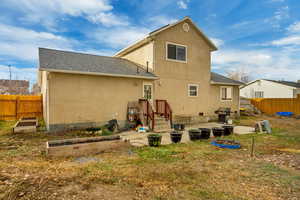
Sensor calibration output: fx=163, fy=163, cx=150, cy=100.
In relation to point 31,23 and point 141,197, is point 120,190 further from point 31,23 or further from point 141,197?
point 31,23

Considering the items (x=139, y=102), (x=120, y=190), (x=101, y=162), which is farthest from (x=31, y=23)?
(x=120, y=190)

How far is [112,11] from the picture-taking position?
37.8ft

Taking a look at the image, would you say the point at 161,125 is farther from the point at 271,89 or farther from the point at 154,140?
the point at 271,89

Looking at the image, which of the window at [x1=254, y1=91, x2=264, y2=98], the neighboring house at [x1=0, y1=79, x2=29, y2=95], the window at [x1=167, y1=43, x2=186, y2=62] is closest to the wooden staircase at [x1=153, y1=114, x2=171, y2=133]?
the window at [x1=167, y1=43, x2=186, y2=62]

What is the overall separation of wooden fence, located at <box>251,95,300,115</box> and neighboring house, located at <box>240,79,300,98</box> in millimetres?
3464

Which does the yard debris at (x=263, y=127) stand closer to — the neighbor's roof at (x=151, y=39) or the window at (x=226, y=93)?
the window at (x=226, y=93)

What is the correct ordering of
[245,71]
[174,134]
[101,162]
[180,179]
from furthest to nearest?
1. [245,71]
2. [174,134]
3. [101,162]
4. [180,179]

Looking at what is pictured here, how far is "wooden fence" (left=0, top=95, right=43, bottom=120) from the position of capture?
38.9 ft

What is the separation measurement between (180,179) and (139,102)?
6.62 m

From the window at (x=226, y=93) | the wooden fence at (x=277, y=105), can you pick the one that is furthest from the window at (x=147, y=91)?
the wooden fence at (x=277, y=105)

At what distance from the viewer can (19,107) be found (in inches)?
489

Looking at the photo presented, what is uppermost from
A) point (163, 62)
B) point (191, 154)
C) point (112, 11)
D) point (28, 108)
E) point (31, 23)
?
point (112, 11)

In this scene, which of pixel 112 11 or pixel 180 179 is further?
pixel 112 11

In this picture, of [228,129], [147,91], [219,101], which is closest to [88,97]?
[147,91]
